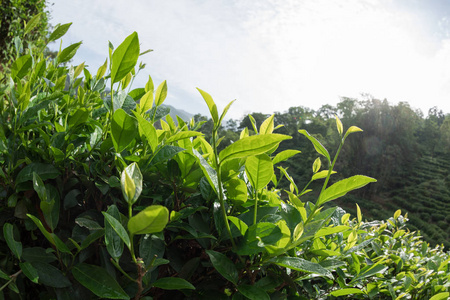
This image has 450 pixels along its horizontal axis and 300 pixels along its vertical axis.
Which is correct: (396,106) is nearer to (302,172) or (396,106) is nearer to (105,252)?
(302,172)

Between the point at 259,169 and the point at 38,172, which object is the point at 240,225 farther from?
the point at 38,172

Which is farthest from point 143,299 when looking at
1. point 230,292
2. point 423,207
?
point 423,207

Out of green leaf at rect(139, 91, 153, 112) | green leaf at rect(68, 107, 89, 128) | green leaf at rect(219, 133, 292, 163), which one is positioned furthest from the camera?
green leaf at rect(139, 91, 153, 112)

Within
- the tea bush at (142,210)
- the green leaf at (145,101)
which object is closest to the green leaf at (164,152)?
the tea bush at (142,210)

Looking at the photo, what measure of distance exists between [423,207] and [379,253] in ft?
75.9

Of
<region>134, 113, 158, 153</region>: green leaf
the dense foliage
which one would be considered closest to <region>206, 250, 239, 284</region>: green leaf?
<region>134, 113, 158, 153</region>: green leaf

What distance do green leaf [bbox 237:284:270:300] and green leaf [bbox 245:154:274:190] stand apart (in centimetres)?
19

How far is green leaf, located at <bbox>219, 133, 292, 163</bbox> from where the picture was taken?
483mm

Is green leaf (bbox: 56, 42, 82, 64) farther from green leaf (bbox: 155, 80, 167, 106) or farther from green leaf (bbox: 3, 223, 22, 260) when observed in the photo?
green leaf (bbox: 3, 223, 22, 260)

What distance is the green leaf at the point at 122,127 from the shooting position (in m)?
0.57

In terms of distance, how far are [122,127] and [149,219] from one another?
0.81ft

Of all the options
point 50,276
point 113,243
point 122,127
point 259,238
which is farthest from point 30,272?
point 259,238

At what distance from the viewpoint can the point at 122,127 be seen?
574 millimetres

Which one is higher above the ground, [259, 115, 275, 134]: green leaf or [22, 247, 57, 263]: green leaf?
[259, 115, 275, 134]: green leaf
